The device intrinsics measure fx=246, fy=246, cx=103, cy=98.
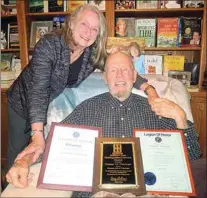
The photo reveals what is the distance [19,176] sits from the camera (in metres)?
1.01

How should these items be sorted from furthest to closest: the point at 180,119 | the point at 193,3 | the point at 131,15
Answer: the point at 131,15
the point at 193,3
the point at 180,119

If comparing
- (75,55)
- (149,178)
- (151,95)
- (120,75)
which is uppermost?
(75,55)

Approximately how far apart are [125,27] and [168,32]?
1.34 feet

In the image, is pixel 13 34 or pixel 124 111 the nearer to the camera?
pixel 124 111

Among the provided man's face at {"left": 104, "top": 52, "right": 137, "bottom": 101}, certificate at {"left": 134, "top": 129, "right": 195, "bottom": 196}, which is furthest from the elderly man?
certificate at {"left": 134, "top": 129, "right": 195, "bottom": 196}

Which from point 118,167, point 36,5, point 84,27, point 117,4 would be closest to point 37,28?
point 36,5

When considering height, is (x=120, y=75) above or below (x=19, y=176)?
above

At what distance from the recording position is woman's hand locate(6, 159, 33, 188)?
39.1 inches

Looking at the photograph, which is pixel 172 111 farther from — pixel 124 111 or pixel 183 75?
pixel 183 75

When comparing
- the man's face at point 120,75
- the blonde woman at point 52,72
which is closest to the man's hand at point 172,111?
the blonde woman at point 52,72

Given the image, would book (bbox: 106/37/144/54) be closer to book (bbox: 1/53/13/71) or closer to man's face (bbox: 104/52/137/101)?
man's face (bbox: 104/52/137/101)

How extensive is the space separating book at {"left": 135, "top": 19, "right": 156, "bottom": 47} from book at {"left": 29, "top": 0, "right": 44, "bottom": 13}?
3.06 ft

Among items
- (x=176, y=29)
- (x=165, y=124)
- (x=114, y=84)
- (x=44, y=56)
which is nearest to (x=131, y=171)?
(x=165, y=124)

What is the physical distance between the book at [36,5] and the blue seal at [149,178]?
6.44 feet
